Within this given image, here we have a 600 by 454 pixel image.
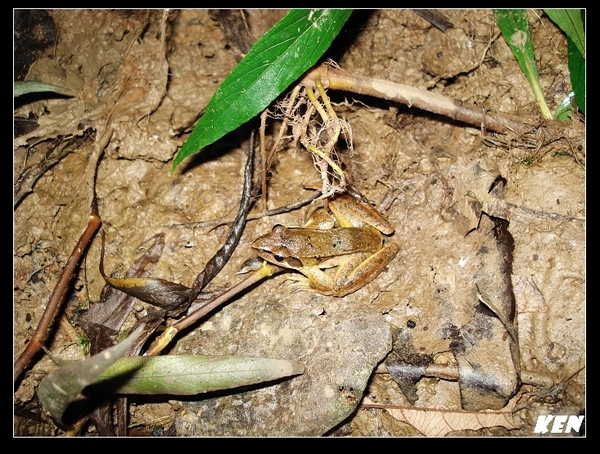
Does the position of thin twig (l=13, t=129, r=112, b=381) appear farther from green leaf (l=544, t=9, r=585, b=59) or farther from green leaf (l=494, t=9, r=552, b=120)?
green leaf (l=544, t=9, r=585, b=59)

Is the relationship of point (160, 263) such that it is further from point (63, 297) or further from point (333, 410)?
point (333, 410)

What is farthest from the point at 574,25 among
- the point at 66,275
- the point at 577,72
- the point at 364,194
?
the point at 66,275

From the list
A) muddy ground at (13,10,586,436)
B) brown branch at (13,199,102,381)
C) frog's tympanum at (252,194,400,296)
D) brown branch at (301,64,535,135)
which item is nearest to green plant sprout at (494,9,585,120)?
muddy ground at (13,10,586,436)

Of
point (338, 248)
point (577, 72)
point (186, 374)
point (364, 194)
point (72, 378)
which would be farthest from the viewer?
point (364, 194)

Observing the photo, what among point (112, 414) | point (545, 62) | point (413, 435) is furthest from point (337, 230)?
point (545, 62)

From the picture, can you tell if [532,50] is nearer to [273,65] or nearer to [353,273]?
[273,65]

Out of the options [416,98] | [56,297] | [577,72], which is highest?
[577,72]

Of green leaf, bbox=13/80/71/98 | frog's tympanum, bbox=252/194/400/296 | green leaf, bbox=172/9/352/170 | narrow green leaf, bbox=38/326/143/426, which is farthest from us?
green leaf, bbox=13/80/71/98
